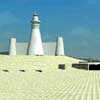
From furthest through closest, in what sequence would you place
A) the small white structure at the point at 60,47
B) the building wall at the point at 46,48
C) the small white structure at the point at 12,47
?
the building wall at the point at 46,48 < the small white structure at the point at 60,47 < the small white structure at the point at 12,47

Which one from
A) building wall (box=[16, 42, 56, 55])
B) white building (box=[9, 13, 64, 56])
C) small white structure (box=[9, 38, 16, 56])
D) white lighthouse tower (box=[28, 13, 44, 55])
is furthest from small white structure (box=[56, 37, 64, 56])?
small white structure (box=[9, 38, 16, 56])

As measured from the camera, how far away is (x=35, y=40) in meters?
46.1

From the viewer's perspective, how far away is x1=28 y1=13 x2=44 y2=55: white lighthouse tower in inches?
1794

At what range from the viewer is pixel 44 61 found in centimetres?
3284

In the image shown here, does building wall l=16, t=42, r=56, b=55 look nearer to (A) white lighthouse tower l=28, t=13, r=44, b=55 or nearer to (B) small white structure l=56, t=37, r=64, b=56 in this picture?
(B) small white structure l=56, t=37, r=64, b=56

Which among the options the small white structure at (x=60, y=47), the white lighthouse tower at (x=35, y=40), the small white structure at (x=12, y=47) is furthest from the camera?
the small white structure at (x=60, y=47)

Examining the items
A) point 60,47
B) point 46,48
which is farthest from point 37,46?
point 60,47

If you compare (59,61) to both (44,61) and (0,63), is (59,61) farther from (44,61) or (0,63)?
(0,63)

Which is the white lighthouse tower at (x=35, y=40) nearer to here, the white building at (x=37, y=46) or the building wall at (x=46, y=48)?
the white building at (x=37, y=46)

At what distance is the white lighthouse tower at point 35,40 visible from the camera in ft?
149

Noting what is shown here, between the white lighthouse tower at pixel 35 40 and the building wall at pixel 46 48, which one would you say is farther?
the building wall at pixel 46 48

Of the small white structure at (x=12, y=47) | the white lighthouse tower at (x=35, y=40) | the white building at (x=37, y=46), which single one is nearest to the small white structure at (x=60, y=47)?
the white building at (x=37, y=46)

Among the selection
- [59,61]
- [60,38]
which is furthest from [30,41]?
[59,61]

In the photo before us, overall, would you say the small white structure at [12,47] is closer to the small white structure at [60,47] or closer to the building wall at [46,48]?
the building wall at [46,48]
